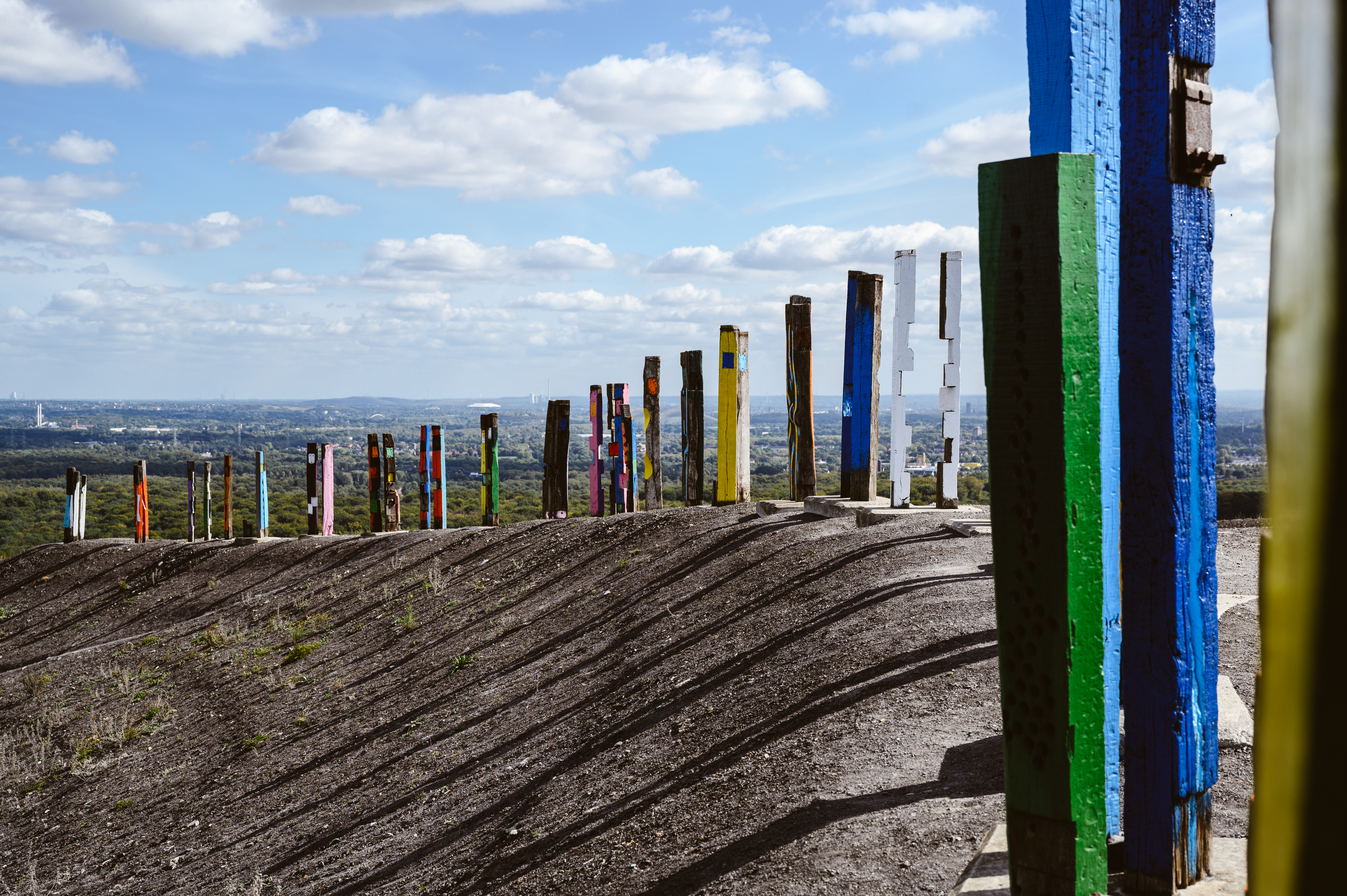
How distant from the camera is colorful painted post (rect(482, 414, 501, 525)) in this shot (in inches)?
584

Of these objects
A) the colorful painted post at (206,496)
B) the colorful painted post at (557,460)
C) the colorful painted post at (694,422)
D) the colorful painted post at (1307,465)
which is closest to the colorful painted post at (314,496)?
the colorful painted post at (206,496)

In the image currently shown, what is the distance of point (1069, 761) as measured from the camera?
1.86 m

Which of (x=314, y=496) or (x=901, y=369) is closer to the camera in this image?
(x=901, y=369)

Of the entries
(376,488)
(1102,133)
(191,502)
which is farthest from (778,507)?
(191,502)

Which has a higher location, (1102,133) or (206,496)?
(1102,133)

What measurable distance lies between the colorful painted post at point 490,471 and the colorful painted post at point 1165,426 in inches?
487

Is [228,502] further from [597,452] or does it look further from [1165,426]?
[1165,426]

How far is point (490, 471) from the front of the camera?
1534 cm

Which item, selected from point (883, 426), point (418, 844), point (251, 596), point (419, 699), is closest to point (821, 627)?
point (418, 844)

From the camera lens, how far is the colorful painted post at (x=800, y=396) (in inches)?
428

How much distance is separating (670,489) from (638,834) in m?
28.8

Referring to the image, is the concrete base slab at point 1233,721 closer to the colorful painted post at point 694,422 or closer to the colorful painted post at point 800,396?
the colorful painted post at point 800,396

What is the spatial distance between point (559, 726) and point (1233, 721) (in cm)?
441

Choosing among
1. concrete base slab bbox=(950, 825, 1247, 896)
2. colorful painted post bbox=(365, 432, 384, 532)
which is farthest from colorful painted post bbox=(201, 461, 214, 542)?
concrete base slab bbox=(950, 825, 1247, 896)
